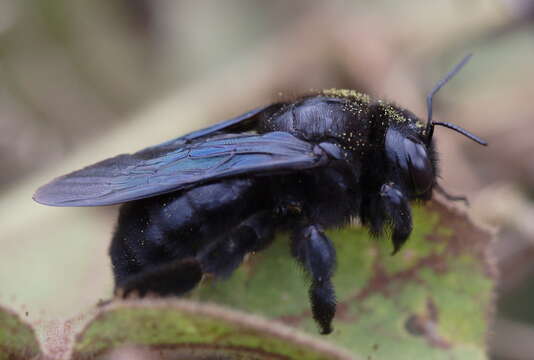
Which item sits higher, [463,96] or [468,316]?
[468,316]

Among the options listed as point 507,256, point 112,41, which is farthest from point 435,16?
point 112,41

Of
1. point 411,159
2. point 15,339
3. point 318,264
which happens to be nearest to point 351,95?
point 411,159

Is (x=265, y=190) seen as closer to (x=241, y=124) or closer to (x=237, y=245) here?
(x=237, y=245)

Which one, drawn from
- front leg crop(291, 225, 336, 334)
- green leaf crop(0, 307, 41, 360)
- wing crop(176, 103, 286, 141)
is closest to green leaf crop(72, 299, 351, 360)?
green leaf crop(0, 307, 41, 360)

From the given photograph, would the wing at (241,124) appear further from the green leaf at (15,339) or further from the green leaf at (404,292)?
the green leaf at (15,339)

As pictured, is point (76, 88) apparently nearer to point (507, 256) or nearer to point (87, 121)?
point (87, 121)
